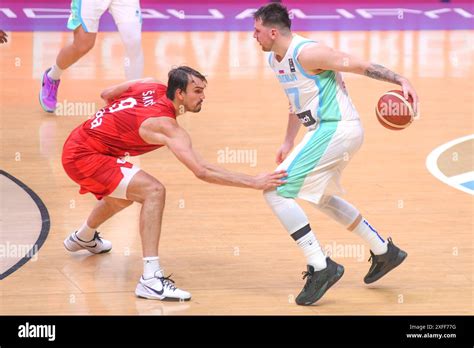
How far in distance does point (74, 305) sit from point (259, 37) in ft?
6.99

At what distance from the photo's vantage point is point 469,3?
61.1ft

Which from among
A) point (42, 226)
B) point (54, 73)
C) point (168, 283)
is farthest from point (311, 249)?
point (54, 73)

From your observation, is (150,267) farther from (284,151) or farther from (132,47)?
(132,47)

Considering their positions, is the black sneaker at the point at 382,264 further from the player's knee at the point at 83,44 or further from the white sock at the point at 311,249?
the player's knee at the point at 83,44

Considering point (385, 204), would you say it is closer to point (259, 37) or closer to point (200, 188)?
Result: point (200, 188)

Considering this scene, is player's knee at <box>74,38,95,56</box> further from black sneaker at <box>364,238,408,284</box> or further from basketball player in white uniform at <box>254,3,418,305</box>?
black sneaker at <box>364,238,408,284</box>

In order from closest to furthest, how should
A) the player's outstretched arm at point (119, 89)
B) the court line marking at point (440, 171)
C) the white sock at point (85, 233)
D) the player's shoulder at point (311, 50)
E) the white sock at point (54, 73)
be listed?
the player's shoulder at point (311, 50) → the player's outstretched arm at point (119, 89) → the white sock at point (85, 233) → the court line marking at point (440, 171) → the white sock at point (54, 73)

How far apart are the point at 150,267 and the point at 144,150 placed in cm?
87

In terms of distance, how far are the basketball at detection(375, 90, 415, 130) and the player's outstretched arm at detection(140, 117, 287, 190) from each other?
2.68 feet

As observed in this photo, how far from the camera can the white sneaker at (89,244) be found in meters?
7.75

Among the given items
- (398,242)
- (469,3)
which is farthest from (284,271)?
(469,3)

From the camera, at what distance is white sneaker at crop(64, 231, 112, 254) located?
775 centimetres

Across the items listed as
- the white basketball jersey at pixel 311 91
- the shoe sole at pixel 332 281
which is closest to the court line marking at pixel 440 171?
the white basketball jersey at pixel 311 91

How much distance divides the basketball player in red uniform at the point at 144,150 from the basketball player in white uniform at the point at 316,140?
0.64ft
